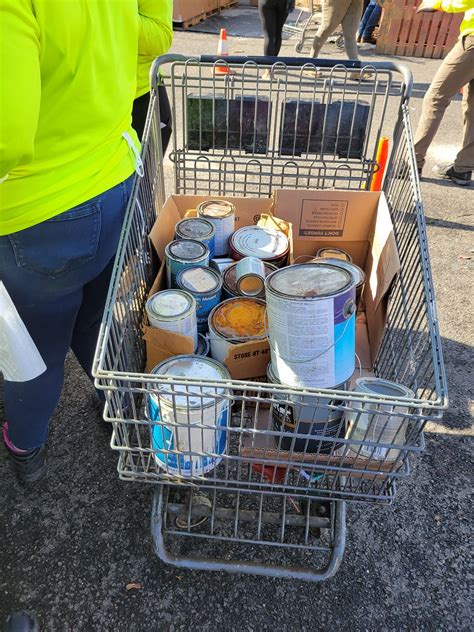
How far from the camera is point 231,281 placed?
6.92ft

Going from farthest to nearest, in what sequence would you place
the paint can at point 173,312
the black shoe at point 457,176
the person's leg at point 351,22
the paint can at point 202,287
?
1. the person's leg at point 351,22
2. the black shoe at point 457,176
3. the paint can at point 202,287
4. the paint can at point 173,312

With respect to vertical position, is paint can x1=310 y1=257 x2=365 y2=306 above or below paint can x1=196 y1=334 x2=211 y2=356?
above

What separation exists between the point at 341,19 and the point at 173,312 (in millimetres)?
6448

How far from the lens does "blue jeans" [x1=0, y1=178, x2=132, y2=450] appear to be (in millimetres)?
1605

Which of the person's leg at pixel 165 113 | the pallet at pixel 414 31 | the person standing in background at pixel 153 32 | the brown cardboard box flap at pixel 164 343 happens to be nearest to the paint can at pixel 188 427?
the brown cardboard box flap at pixel 164 343

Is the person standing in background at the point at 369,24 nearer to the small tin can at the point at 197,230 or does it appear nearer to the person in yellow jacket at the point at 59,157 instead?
the small tin can at the point at 197,230

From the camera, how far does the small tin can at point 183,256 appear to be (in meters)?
1.97

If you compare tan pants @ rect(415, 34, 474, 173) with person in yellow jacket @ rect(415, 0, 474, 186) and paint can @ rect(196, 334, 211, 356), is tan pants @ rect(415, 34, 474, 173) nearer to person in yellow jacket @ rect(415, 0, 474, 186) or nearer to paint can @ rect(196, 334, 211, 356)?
person in yellow jacket @ rect(415, 0, 474, 186)

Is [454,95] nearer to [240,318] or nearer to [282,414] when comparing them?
[240,318]

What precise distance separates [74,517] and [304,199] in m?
1.78

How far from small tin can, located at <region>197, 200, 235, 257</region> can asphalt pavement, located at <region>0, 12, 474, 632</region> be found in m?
1.12

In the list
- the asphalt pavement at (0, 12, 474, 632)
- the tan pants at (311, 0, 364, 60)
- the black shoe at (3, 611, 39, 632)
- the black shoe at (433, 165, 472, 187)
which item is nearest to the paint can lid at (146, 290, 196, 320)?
the asphalt pavement at (0, 12, 474, 632)

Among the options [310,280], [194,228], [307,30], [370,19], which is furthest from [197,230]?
[307,30]

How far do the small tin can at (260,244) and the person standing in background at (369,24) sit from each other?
31.3 ft
